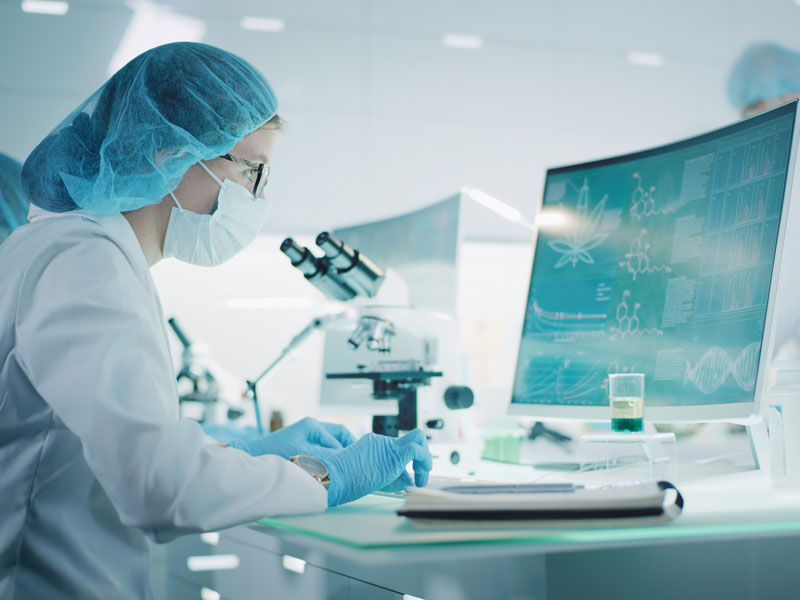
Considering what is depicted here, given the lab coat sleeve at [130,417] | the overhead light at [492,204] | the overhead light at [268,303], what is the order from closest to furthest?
the lab coat sleeve at [130,417]
the overhead light at [492,204]
the overhead light at [268,303]

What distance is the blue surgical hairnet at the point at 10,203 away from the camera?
2.55 m

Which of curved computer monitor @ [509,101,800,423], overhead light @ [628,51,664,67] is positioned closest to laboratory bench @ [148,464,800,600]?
curved computer monitor @ [509,101,800,423]

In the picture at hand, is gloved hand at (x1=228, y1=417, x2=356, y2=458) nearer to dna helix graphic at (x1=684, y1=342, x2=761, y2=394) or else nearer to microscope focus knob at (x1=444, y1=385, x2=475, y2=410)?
microscope focus knob at (x1=444, y1=385, x2=475, y2=410)

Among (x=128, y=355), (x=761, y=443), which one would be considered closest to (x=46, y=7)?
(x=128, y=355)

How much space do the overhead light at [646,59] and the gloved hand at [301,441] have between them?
3290 mm

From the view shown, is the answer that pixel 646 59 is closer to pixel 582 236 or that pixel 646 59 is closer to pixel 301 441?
pixel 582 236

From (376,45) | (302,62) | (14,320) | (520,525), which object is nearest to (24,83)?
(302,62)

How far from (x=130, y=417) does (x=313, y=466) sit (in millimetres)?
268

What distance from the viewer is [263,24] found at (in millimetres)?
3666

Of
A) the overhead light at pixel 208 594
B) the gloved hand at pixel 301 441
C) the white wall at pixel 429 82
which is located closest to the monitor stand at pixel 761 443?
the gloved hand at pixel 301 441

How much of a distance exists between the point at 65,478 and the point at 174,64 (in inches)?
26.7

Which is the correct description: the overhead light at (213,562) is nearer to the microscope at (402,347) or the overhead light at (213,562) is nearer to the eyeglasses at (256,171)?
the microscope at (402,347)

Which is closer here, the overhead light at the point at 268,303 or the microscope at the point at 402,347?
the microscope at the point at 402,347

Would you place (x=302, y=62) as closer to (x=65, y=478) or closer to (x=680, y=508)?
(x=65, y=478)
